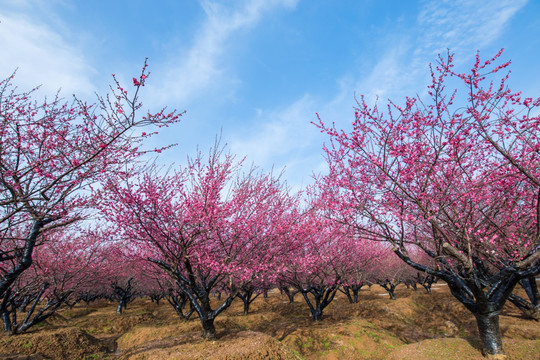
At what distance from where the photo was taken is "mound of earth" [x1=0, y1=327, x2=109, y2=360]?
1009cm

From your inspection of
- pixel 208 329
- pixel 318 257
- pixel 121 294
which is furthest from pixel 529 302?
pixel 121 294

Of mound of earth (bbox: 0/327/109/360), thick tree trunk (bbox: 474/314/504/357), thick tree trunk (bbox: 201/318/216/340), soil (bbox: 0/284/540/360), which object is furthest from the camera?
mound of earth (bbox: 0/327/109/360)

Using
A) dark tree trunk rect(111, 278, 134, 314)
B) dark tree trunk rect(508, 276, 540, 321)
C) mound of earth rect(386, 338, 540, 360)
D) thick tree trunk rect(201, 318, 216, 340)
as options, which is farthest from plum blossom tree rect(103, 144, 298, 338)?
dark tree trunk rect(111, 278, 134, 314)

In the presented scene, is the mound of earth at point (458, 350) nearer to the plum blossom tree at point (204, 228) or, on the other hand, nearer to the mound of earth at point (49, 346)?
the plum blossom tree at point (204, 228)

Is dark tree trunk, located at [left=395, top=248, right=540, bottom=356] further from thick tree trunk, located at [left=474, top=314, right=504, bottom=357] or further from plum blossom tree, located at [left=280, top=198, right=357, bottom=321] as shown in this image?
plum blossom tree, located at [left=280, top=198, right=357, bottom=321]

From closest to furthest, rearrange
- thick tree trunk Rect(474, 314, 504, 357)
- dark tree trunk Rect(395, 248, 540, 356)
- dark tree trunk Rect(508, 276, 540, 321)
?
1. dark tree trunk Rect(395, 248, 540, 356)
2. thick tree trunk Rect(474, 314, 504, 357)
3. dark tree trunk Rect(508, 276, 540, 321)

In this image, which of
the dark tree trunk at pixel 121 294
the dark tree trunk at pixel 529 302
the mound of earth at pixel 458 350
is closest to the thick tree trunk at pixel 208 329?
the mound of earth at pixel 458 350

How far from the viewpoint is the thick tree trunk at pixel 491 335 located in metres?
6.88

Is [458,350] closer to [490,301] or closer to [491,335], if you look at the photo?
[491,335]

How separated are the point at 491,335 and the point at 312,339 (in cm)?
556

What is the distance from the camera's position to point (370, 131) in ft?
24.2

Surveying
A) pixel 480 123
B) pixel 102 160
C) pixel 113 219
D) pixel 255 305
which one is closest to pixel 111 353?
pixel 113 219

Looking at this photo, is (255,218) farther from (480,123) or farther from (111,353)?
(111,353)

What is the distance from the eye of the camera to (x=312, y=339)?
1022 cm
